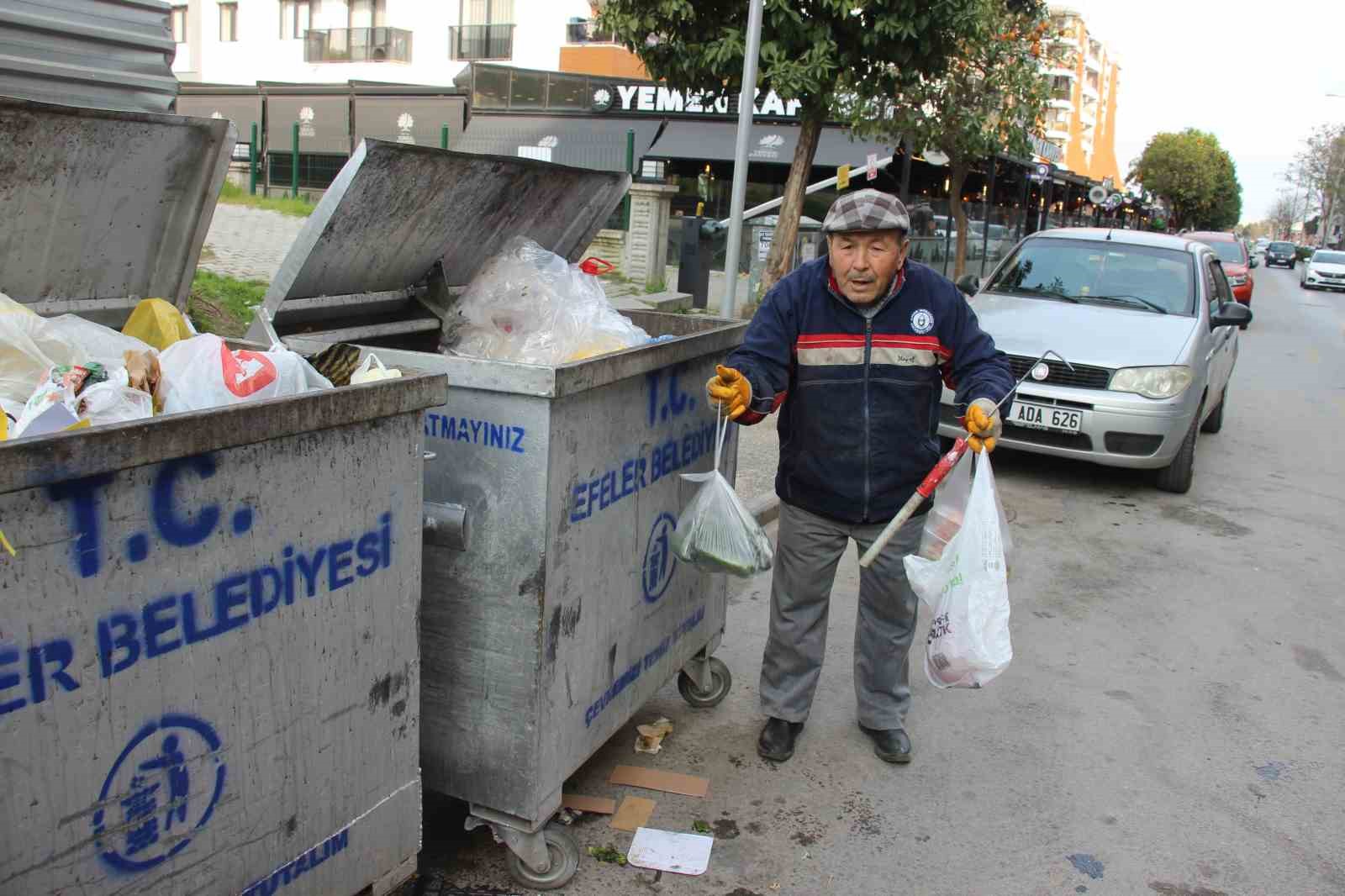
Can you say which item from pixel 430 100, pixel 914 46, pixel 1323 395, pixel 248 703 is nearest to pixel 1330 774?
pixel 248 703

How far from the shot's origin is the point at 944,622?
121 inches

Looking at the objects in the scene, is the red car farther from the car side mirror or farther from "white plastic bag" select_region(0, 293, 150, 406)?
"white plastic bag" select_region(0, 293, 150, 406)

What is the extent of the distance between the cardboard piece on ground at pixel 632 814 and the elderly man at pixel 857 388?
0.69 meters

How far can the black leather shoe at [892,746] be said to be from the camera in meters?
3.65

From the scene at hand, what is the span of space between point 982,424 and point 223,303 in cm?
665

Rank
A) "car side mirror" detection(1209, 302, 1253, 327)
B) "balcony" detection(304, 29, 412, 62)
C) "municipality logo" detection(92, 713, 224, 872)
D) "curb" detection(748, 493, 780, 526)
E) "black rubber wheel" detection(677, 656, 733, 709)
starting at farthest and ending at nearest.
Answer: "balcony" detection(304, 29, 412, 62)
"car side mirror" detection(1209, 302, 1253, 327)
"curb" detection(748, 493, 780, 526)
"black rubber wheel" detection(677, 656, 733, 709)
"municipality logo" detection(92, 713, 224, 872)

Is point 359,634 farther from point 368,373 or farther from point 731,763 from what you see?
point 731,763

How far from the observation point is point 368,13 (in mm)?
33156

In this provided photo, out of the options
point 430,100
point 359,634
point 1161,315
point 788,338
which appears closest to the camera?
point 359,634

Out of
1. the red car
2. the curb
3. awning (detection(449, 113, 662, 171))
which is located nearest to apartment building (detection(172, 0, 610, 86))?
awning (detection(449, 113, 662, 171))

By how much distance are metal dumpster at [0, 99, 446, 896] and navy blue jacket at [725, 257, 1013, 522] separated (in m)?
1.31

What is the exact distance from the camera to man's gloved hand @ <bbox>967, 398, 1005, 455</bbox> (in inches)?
123

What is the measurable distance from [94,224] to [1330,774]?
415cm

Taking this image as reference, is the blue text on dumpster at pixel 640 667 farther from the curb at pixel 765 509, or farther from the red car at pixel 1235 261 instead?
the red car at pixel 1235 261
